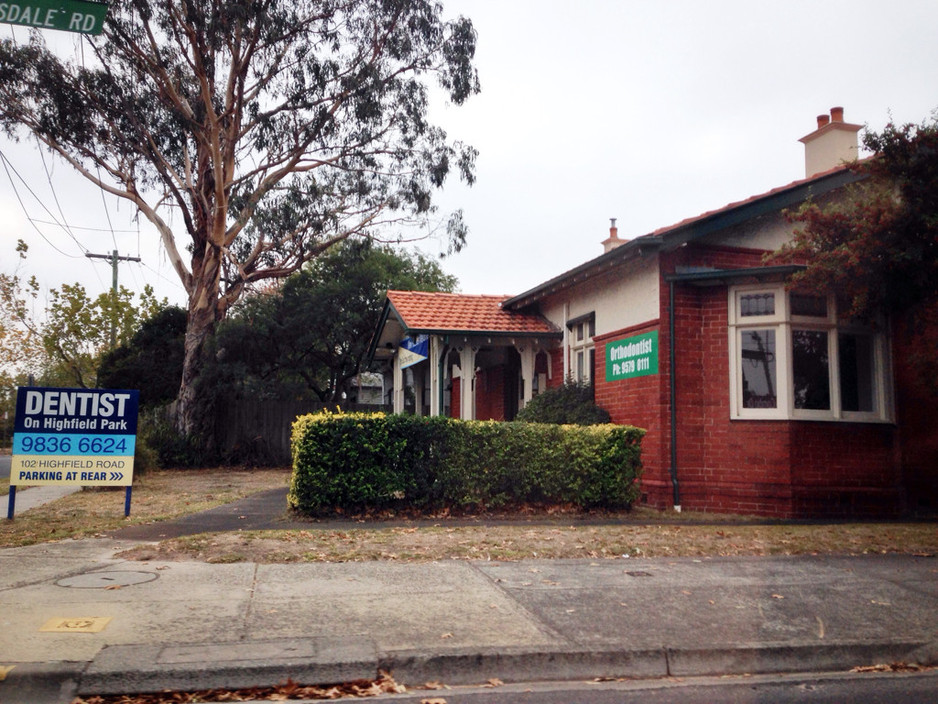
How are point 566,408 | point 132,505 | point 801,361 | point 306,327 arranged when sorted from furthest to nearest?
point 306,327, point 566,408, point 132,505, point 801,361

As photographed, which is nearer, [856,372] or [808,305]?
[808,305]

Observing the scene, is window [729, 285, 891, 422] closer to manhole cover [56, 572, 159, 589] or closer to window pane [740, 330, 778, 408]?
window pane [740, 330, 778, 408]

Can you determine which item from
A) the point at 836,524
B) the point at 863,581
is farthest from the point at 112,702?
the point at 836,524

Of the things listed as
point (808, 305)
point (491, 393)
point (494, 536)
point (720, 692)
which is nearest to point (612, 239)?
point (491, 393)

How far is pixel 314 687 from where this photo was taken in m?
4.84

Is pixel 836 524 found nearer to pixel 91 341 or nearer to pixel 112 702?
pixel 112 702

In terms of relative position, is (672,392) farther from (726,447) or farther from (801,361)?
(801,361)

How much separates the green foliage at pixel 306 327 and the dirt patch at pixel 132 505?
6.51 m

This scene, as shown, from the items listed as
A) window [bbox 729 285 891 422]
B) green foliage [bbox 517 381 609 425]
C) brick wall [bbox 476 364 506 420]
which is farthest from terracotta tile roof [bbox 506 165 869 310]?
brick wall [bbox 476 364 506 420]

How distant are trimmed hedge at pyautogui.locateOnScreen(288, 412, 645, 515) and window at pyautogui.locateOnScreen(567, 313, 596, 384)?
3.70 metres

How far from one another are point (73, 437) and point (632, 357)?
8.45 meters

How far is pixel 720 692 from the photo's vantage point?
4.90m

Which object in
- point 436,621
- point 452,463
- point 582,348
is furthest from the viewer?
point 582,348

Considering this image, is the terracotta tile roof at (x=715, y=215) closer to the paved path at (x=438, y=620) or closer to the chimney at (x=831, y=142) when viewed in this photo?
the chimney at (x=831, y=142)
